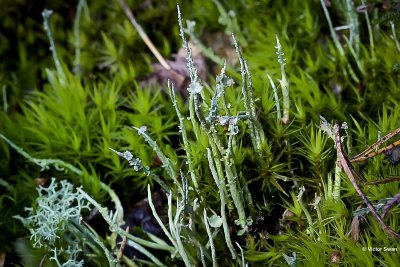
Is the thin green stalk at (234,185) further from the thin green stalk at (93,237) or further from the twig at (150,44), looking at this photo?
the twig at (150,44)

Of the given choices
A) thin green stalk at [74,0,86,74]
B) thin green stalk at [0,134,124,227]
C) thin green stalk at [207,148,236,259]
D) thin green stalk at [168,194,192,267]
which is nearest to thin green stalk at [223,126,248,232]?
thin green stalk at [207,148,236,259]

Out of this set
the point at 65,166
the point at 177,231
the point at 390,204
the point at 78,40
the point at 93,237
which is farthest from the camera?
the point at 78,40

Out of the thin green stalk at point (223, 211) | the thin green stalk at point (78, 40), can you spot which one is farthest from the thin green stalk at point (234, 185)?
the thin green stalk at point (78, 40)

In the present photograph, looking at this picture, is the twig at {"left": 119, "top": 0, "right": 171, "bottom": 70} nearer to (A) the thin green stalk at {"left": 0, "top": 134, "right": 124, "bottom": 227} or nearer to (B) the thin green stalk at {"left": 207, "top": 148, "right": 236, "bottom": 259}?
(A) the thin green stalk at {"left": 0, "top": 134, "right": 124, "bottom": 227}

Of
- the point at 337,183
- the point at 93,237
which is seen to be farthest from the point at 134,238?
the point at 337,183

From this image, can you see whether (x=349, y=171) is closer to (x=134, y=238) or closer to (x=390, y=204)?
(x=390, y=204)

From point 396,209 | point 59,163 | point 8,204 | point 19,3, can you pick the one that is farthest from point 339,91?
point 19,3

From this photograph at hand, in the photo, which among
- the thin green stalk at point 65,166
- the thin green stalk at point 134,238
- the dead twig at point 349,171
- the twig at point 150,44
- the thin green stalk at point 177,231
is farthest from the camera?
the twig at point 150,44

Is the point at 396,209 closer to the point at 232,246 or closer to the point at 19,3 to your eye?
the point at 232,246

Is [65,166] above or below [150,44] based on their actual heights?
below

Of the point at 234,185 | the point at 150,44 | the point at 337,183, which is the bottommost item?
the point at 337,183

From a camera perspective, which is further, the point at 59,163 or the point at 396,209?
the point at 59,163
